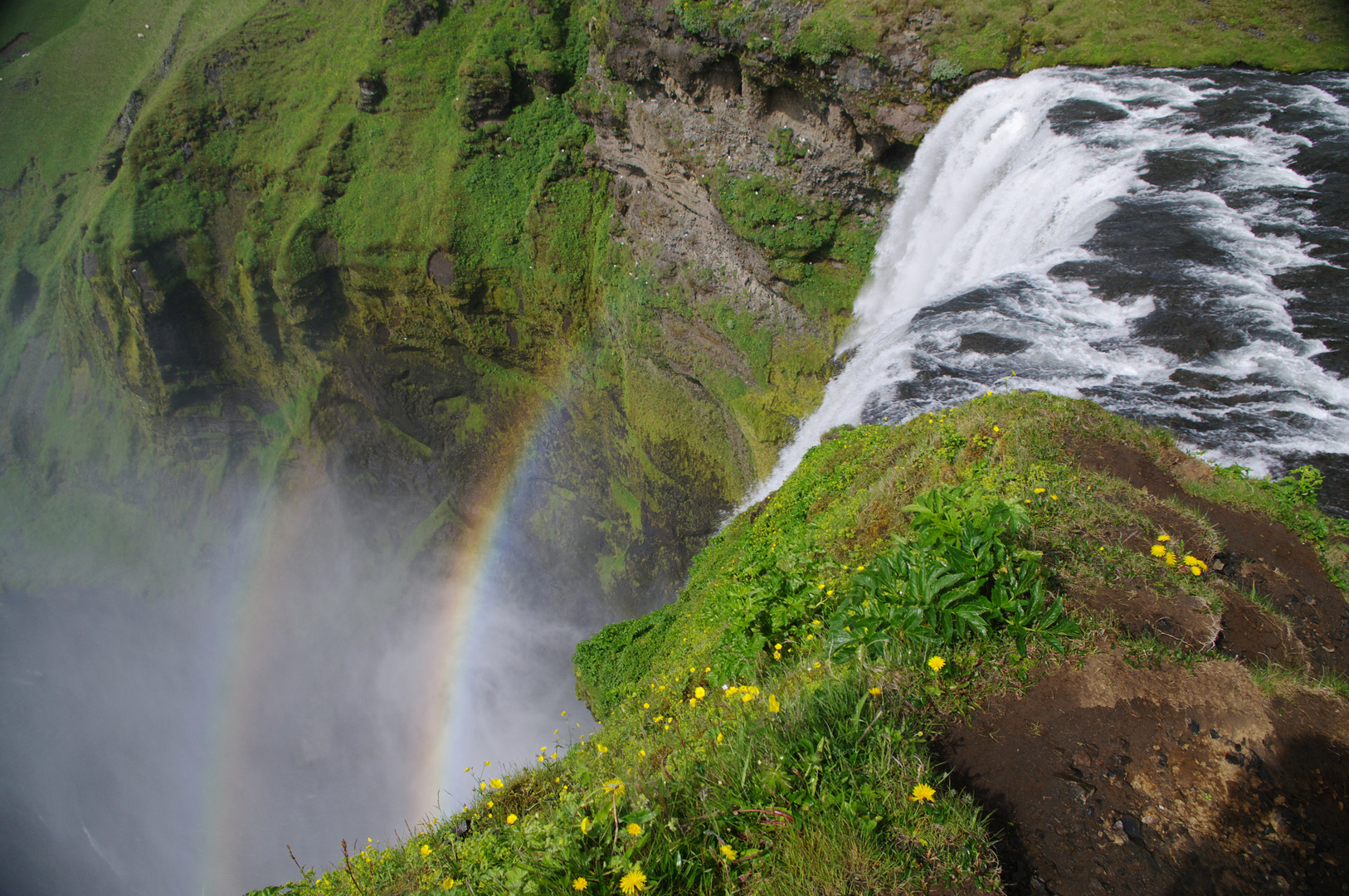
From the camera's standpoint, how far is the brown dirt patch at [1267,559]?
14.4 ft

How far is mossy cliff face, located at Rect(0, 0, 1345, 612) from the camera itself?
53.1 feet

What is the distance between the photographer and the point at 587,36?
2153cm

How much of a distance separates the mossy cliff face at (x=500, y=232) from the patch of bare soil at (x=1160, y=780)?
14304mm

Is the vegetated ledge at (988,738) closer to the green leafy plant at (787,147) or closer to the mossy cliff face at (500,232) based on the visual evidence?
the mossy cliff face at (500,232)

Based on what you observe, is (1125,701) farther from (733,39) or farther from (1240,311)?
(733,39)

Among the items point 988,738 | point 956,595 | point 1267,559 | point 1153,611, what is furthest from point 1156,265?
point 988,738

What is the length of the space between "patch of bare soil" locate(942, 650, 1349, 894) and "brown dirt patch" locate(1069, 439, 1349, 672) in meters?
1.55

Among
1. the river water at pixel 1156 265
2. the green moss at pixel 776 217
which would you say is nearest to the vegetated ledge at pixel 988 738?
the river water at pixel 1156 265

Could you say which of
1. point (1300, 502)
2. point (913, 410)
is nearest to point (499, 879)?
point (1300, 502)

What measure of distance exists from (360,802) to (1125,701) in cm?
3061

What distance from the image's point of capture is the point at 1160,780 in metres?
2.69

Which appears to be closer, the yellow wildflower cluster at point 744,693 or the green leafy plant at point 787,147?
the yellow wildflower cluster at point 744,693

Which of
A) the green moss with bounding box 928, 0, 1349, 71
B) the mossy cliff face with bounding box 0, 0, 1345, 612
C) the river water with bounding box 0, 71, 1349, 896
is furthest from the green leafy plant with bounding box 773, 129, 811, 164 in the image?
the green moss with bounding box 928, 0, 1349, 71

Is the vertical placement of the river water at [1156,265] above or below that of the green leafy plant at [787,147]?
below
